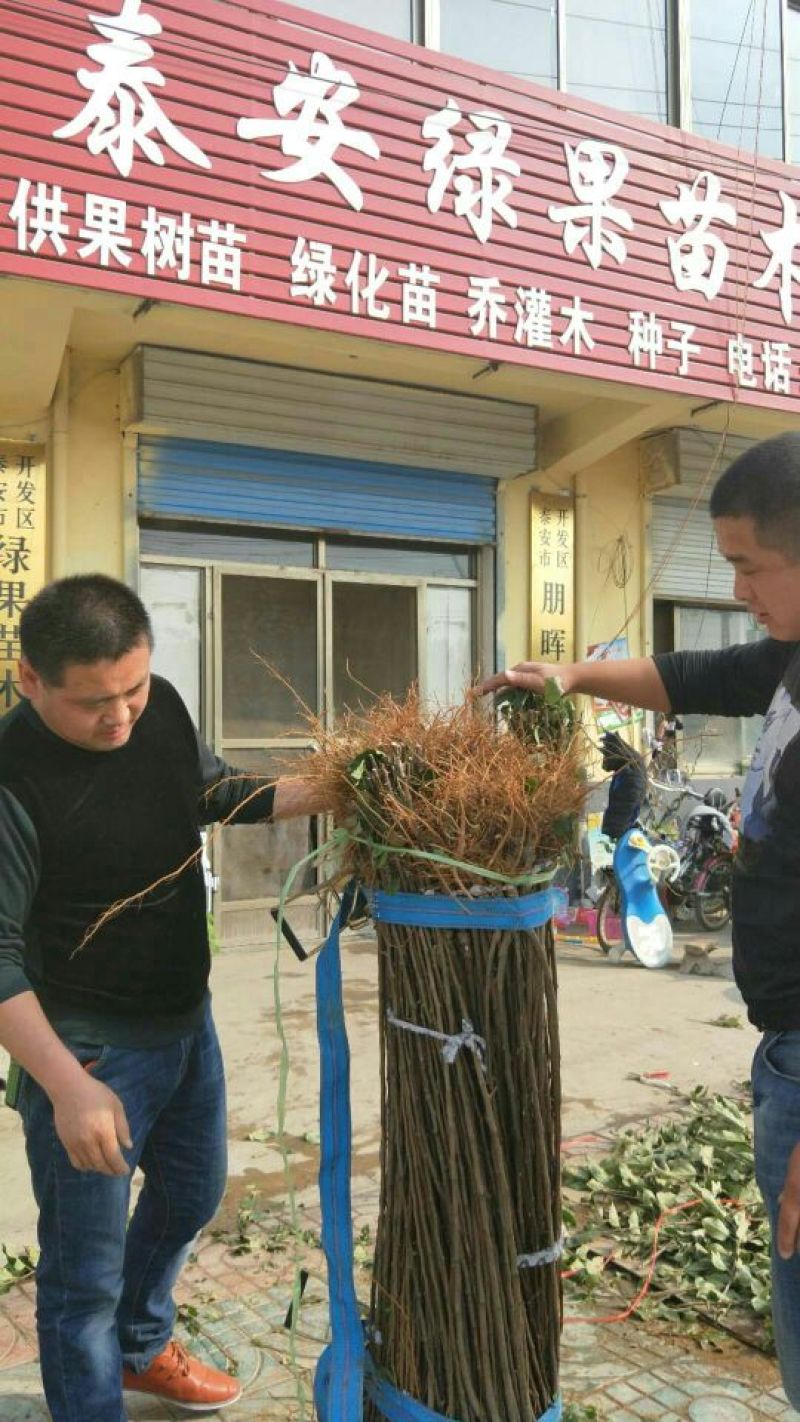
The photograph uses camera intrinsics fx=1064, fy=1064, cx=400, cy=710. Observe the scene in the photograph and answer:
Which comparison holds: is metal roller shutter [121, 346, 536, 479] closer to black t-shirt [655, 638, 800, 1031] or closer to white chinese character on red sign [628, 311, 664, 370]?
white chinese character on red sign [628, 311, 664, 370]

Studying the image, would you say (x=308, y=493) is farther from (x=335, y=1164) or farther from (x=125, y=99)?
(x=335, y=1164)

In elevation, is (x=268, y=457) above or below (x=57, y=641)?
above

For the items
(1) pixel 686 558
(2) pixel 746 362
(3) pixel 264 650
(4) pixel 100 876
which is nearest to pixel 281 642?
(3) pixel 264 650

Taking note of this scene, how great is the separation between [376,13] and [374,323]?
7.41ft

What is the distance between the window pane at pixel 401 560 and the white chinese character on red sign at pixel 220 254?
6.21 feet

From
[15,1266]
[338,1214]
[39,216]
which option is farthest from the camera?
[39,216]

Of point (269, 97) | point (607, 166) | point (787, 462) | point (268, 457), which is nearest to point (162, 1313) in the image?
point (787, 462)

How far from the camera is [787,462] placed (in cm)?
165

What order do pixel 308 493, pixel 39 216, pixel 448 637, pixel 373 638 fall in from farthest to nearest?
pixel 448 637 < pixel 373 638 < pixel 308 493 < pixel 39 216

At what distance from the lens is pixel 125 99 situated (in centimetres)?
493

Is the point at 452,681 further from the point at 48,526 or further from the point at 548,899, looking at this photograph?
the point at 548,899

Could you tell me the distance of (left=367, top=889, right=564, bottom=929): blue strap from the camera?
5.33ft

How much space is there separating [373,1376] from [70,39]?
536cm

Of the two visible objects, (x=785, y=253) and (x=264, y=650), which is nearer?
(x=264, y=650)
